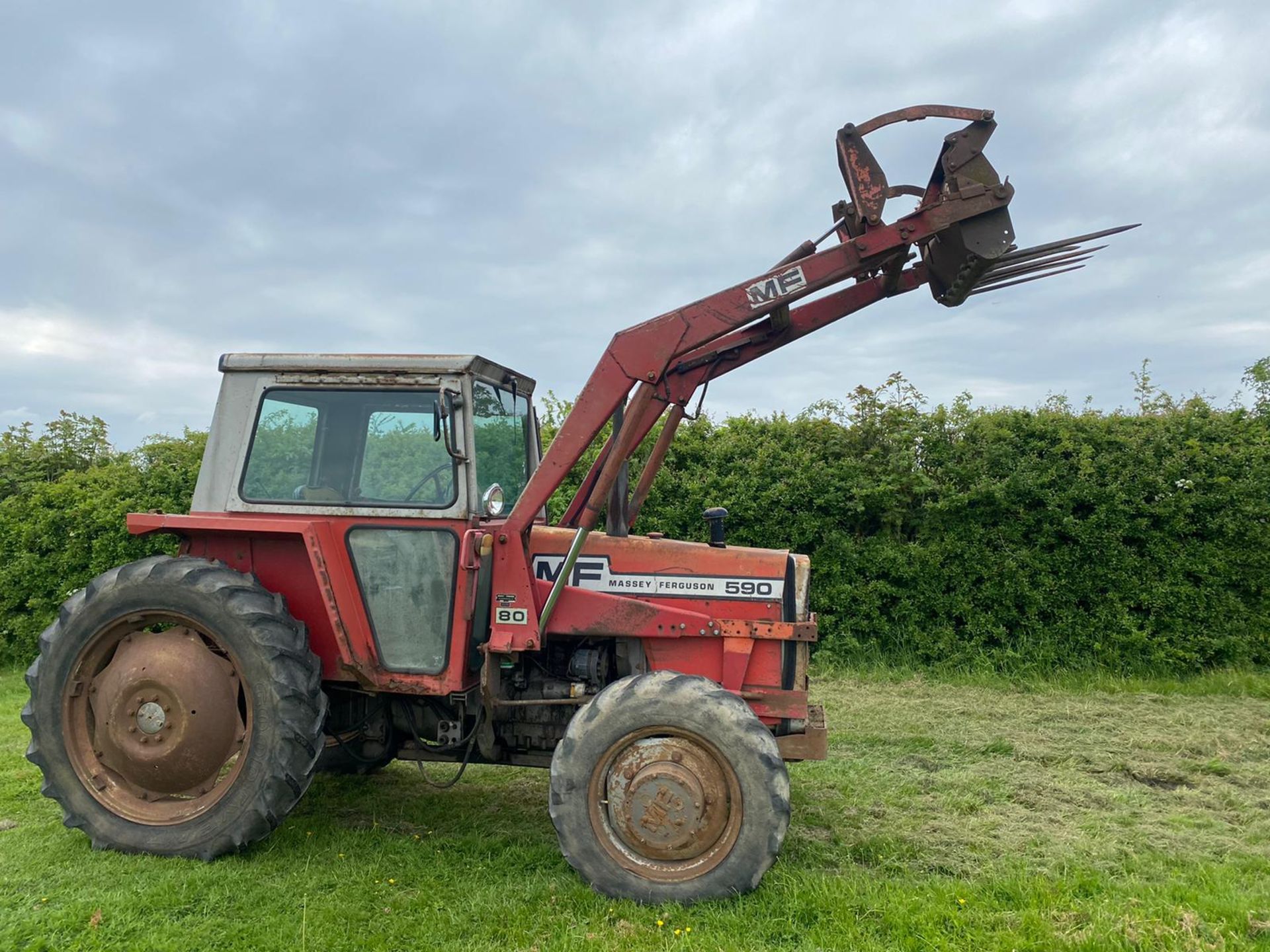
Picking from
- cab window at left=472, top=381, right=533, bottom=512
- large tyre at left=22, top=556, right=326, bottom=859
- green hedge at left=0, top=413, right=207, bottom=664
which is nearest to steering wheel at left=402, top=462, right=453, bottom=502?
cab window at left=472, top=381, right=533, bottom=512

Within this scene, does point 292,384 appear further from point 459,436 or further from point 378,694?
point 378,694

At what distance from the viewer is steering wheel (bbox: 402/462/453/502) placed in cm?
436

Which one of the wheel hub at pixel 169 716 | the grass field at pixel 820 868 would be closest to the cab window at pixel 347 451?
the wheel hub at pixel 169 716

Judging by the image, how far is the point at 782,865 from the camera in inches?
161

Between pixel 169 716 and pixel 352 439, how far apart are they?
1.59 meters

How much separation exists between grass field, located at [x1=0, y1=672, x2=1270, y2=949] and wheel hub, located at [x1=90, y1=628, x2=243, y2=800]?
40 cm

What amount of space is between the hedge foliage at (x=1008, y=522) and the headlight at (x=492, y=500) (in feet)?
13.8

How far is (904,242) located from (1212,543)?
5.91 m

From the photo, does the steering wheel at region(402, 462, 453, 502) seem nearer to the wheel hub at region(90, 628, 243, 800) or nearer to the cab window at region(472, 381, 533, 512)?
the cab window at region(472, 381, 533, 512)

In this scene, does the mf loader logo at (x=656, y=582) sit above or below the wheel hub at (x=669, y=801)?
above

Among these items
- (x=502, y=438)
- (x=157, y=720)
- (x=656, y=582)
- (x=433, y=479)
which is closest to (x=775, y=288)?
(x=656, y=582)

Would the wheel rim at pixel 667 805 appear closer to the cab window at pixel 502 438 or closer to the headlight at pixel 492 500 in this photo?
the headlight at pixel 492 500

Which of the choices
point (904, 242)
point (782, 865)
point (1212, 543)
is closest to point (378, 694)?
point (782, 865)

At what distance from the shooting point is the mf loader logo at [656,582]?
440 centimetres
